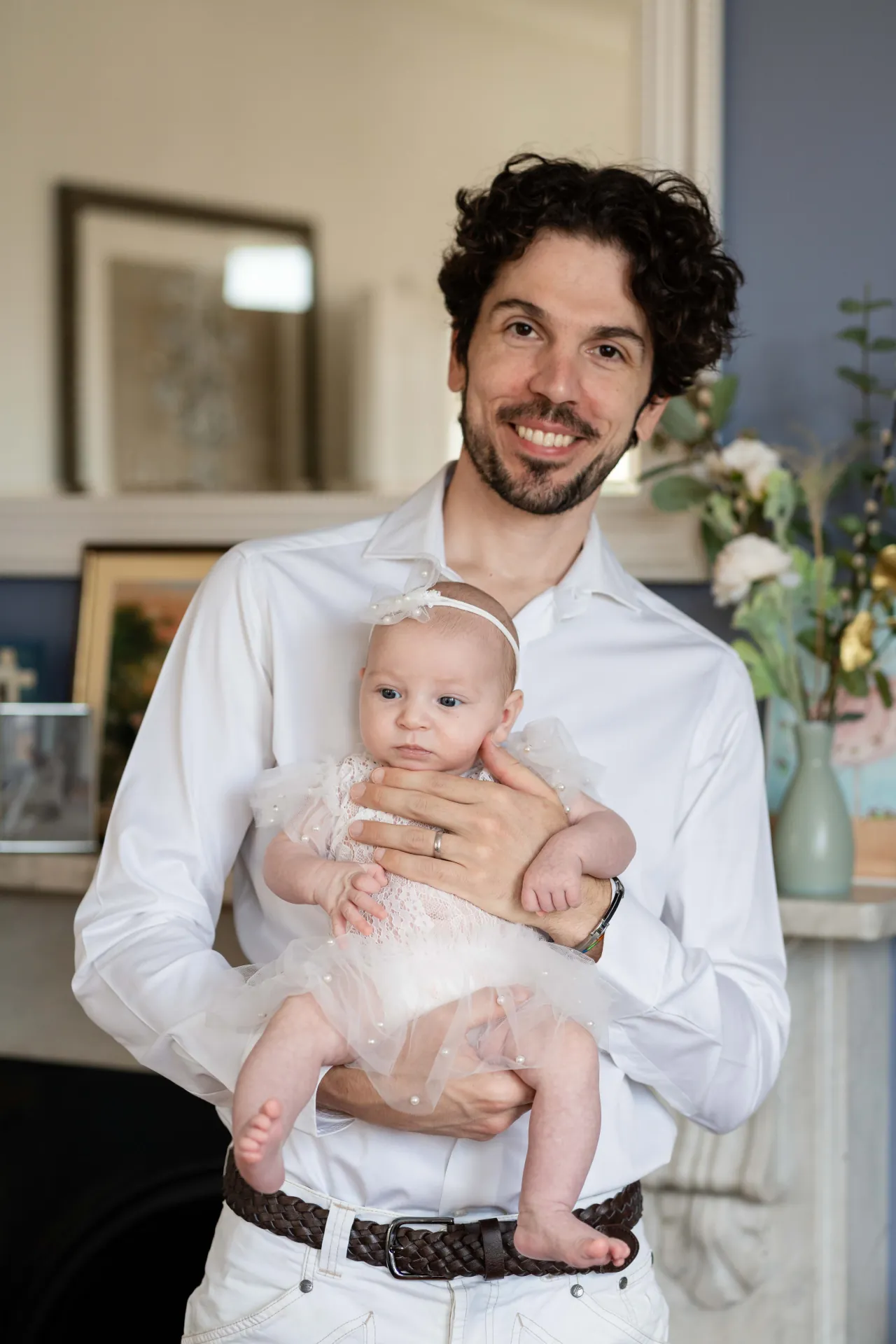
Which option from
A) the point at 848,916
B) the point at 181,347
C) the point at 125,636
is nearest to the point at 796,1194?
the point at 848,916

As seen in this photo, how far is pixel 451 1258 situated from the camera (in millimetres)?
1273

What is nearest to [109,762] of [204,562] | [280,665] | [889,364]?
[204,562]

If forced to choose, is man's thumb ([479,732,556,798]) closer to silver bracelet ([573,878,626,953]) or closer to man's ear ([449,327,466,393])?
silver bracelet ([573,878,626,953])

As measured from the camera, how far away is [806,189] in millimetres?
2154

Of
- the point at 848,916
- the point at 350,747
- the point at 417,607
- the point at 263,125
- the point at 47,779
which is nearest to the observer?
the point at 417,607

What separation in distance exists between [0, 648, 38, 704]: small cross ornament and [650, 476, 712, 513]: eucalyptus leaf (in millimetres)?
1232

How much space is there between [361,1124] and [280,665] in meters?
0.46

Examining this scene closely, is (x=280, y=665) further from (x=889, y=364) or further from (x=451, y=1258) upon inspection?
(x=889, y=364)

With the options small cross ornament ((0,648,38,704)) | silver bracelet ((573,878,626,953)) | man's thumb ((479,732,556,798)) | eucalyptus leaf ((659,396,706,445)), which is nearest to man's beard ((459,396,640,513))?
man's thumb ((479,732,556,798))

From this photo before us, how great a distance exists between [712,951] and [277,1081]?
1.77 feet

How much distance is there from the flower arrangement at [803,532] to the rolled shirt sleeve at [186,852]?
812 millimetres

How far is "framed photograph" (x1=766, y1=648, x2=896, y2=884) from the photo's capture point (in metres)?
2.10

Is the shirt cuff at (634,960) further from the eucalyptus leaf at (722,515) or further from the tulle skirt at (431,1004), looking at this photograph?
the eucalyptus leaf at (722,515)

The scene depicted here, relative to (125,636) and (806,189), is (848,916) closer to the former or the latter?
(806,189)
